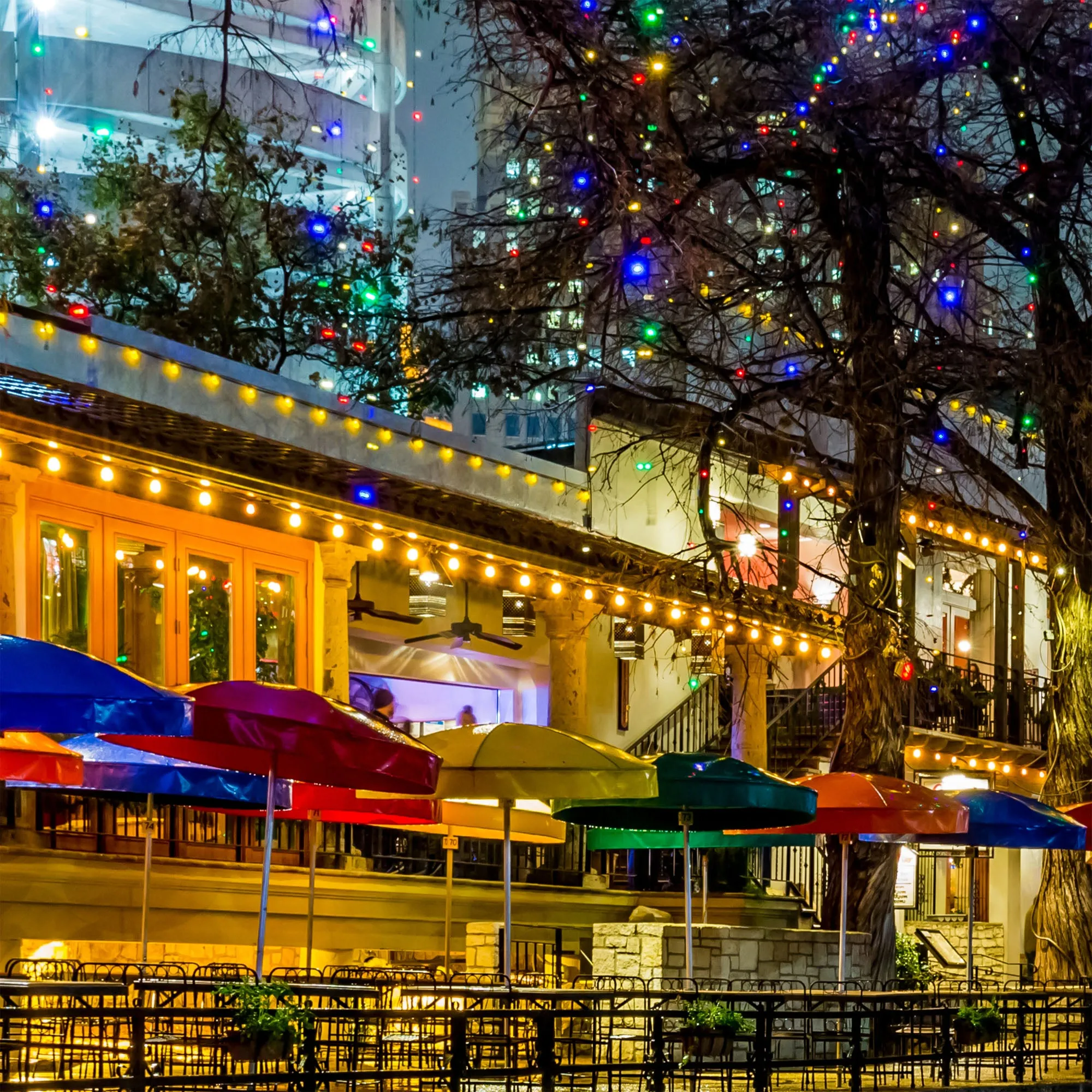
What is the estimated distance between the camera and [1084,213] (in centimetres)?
2036

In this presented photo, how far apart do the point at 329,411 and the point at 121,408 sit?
15.5ft

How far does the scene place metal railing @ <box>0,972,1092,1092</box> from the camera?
10.2m

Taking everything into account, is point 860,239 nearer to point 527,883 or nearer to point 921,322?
point 527,883

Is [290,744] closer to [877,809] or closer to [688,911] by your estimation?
[688,911]

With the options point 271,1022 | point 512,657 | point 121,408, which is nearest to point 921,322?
point 512,657

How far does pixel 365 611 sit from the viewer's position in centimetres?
2477

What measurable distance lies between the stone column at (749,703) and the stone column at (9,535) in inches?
456

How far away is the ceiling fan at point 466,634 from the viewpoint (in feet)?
82.9

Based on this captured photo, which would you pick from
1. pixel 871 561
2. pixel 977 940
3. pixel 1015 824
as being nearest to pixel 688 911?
pixel 1015 824

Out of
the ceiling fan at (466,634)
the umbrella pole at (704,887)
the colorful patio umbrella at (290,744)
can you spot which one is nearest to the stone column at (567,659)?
the ceiling fan at (466,634)

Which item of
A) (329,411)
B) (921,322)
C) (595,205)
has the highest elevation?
(921,322)

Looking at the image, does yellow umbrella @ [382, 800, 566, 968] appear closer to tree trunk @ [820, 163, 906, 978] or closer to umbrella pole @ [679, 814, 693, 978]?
umbrella pole @ [679, 814, 693, 978]

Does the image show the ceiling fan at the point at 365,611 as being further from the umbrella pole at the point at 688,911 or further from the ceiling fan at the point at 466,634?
the umbrella pole at the point at 688,911

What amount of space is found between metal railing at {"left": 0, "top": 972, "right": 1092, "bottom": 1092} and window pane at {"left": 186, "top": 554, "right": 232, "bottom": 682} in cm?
432
